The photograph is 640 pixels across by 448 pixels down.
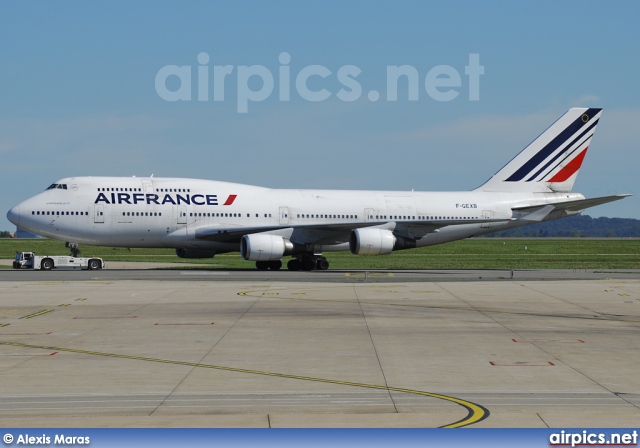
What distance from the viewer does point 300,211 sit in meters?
52.8

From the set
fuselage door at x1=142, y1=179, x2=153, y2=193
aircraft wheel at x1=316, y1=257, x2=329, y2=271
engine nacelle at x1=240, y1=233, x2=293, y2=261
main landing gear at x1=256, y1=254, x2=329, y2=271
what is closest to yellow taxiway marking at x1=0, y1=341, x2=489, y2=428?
engine nacelle at x1=240, y1=233, x2=293, y2=261

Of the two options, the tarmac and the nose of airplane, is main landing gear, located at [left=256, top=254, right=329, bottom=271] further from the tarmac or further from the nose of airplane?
the tarmac

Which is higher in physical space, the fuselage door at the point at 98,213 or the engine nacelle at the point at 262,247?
the fuselage door at the point at 98,213

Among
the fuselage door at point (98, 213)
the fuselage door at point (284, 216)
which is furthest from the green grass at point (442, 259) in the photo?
the fuselage door at point (98, 213)

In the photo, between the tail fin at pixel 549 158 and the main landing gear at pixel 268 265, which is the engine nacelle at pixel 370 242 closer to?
the main landing gear at pixel 268 265

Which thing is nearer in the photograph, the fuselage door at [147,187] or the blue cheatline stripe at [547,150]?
the fuselage door at [147,187]

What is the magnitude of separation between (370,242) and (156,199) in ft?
40.3

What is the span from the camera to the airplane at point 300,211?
49469 millimetres

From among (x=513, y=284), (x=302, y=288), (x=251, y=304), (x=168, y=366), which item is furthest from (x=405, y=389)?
(x=513, y=284)

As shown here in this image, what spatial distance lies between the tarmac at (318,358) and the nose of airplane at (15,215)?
55.1 feet

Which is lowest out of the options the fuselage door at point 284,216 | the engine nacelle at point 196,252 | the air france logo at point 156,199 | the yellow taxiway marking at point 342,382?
the yellow taxiway marking at point 342,382

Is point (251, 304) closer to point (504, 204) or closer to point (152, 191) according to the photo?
point (152, 191)

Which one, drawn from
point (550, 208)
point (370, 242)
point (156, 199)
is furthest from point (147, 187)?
point (550, 208)

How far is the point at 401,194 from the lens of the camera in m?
55.8
